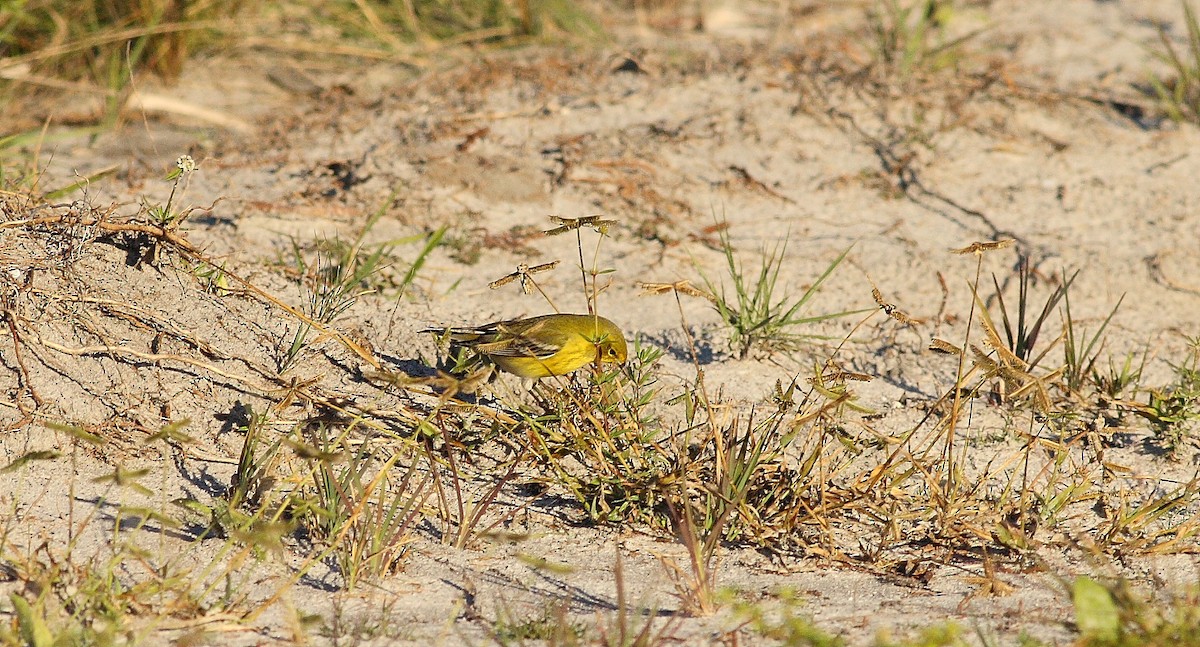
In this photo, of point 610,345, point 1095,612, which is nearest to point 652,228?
point 610,345

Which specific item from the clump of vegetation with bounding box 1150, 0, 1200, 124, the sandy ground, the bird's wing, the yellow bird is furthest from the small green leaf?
the clump of vegetation with bounding box 1150, 0, 1200, 124

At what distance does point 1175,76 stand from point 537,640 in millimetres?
4804

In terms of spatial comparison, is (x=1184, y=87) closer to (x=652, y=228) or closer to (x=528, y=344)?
(x=652, y=228)

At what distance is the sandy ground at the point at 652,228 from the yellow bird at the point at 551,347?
0.37 meters

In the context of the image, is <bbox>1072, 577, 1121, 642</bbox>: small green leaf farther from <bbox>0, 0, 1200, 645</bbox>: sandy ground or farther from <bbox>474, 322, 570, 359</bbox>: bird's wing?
<bbox>474, 322, 570, 359</bbox>: bird's wing

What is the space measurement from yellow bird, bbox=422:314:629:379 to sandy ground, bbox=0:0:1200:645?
14.6 inches

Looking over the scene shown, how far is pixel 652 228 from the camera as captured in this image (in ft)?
15.3

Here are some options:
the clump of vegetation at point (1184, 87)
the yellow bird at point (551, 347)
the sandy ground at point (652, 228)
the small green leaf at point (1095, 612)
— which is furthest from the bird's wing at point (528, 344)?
the clump of vegetation at point (1184, 87)

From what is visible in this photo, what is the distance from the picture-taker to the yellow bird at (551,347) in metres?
3.18

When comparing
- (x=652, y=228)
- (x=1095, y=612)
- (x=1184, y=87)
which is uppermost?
(x=1184, y=87)

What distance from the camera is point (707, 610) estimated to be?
2.61m

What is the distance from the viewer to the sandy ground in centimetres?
280

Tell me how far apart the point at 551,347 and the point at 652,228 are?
1.59 meters

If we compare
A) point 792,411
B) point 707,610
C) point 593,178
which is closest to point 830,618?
point 707,610
